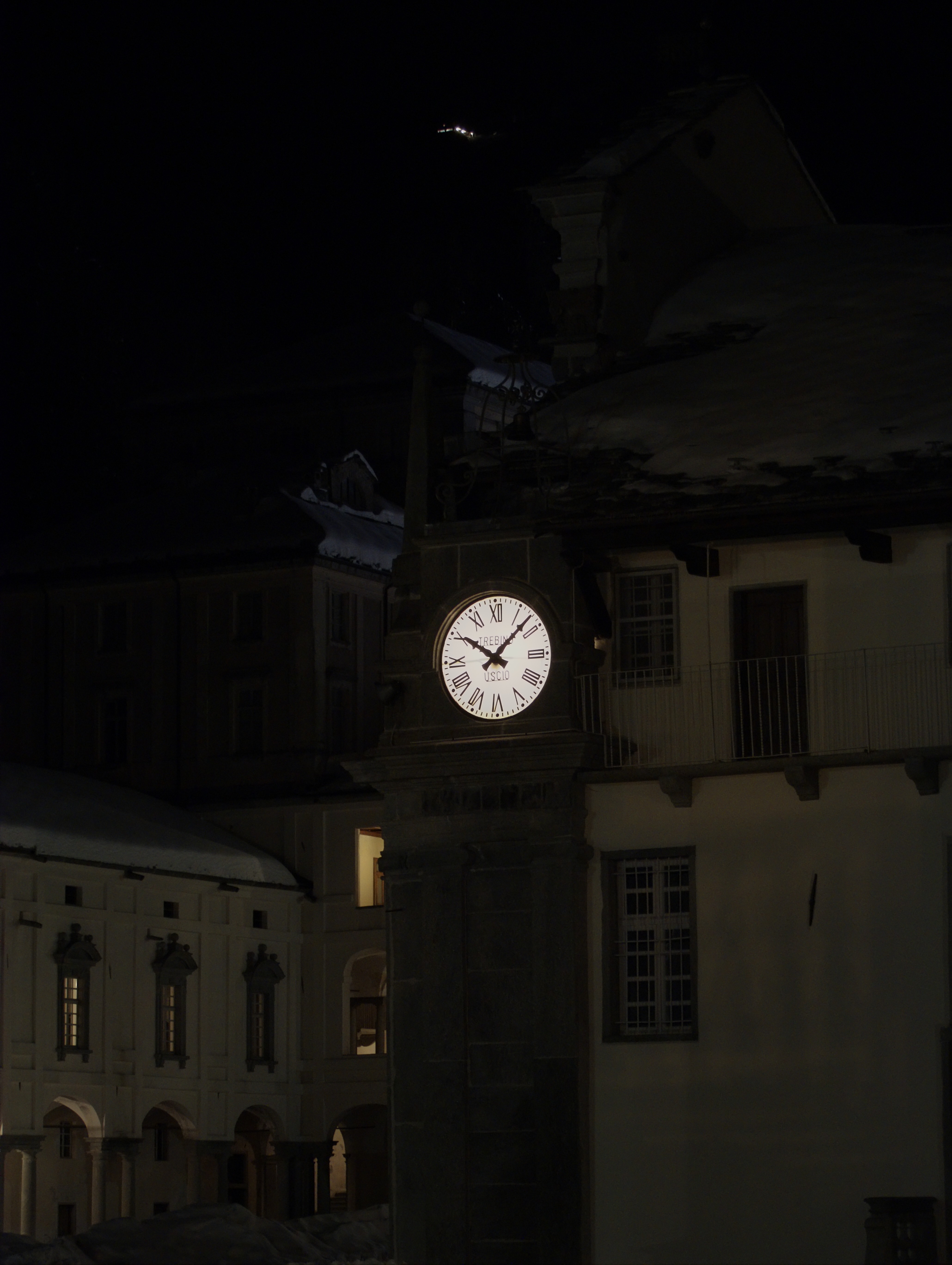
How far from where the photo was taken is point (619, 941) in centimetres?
4053

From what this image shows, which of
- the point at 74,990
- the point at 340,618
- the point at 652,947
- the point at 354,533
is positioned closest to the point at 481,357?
the point at 354,533

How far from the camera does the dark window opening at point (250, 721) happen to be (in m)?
80.7

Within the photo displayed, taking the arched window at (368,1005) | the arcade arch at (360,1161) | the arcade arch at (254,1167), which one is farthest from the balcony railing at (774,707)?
the arcade arch at (360,1161)

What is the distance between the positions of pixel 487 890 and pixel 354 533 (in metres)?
42.6

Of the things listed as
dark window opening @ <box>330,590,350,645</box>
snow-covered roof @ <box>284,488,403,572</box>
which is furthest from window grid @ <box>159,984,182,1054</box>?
snow-covered roof @ <box>284,488,403,572</box>

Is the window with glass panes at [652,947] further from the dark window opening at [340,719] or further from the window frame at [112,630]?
the window frame at [112,630]

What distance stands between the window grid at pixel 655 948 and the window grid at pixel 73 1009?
29091 millimetres

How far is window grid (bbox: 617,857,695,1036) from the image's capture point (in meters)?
40.0

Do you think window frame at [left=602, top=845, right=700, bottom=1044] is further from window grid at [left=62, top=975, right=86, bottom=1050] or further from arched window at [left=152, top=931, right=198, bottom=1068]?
arched window at [left=152, top=931, right=198, bottom=1068]

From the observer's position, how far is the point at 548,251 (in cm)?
9675

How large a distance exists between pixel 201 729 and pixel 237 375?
751 inches

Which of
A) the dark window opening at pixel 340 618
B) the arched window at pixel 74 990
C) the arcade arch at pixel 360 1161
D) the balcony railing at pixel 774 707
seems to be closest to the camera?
the balcony railing at pixel 774 707

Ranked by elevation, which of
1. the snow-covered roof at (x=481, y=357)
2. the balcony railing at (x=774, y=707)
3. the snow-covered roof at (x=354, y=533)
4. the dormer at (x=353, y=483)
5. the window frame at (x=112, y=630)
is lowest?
the balcony railing at (x=774, y=707)

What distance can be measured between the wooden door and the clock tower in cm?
206
